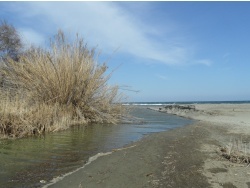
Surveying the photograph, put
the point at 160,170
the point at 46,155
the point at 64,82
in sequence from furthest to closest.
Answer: the point at 64,82
the point at 46,155
the point at 160,170

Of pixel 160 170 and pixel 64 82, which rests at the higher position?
pixel 64 82

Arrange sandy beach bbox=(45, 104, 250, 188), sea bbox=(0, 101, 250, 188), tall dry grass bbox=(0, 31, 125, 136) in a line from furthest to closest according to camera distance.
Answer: tall dry grass bbox=(0, 31, 125, 136) < sea bbox=(0, 101, 250, 188) < sandy beach bbox=(45, 104, 250, 188)

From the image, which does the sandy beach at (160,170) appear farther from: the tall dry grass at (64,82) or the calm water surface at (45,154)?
the tall dry grass at (64,82)

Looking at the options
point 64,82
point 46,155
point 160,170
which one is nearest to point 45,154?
point 46,155

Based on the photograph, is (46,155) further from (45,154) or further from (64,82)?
(64,82)

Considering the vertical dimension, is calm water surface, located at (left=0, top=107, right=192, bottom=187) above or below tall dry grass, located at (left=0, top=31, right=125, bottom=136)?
below

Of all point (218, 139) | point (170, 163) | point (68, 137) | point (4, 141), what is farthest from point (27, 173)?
point (218, 139)

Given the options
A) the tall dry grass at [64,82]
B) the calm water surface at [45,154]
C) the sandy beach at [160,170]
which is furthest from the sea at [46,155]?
the tall dry grass at [64,82]

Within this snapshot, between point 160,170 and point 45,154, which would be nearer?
point 160,170

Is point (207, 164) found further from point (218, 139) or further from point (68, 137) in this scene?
point (68, 137)

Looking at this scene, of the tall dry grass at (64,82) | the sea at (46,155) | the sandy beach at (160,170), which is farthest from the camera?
the tall dry grass at (64,82)

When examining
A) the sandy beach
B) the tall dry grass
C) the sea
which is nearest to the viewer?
the sandy beach

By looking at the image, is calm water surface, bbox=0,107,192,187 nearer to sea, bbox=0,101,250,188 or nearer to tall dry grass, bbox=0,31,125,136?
sea, bbox=0,101,250,188

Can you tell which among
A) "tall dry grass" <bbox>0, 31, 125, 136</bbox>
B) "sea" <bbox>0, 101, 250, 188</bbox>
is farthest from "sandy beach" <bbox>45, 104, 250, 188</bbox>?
"tall dry grass" <bbox>0, 31, 125, 136</bbox>
